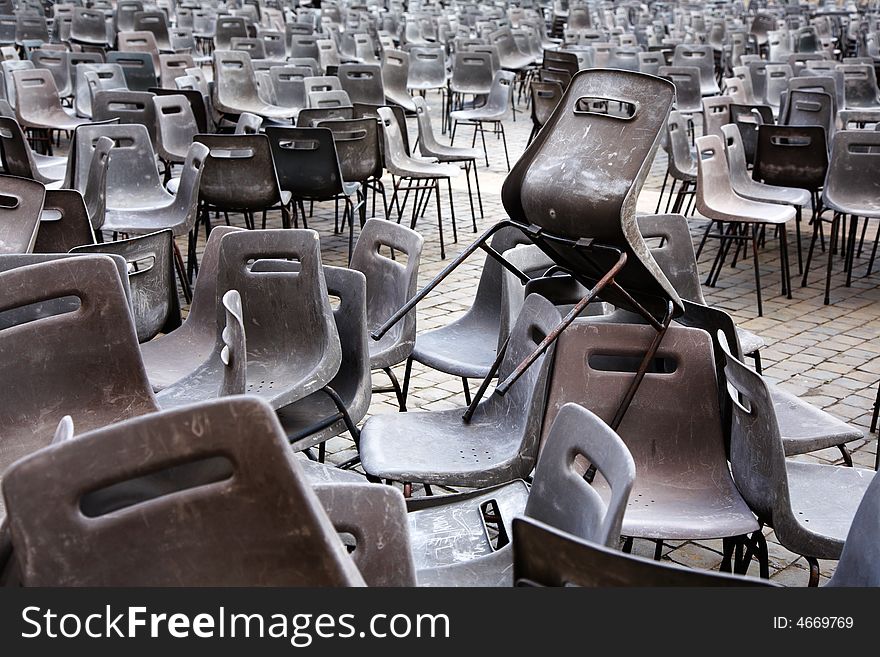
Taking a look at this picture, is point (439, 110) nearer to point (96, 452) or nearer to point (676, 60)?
point (676, 60)

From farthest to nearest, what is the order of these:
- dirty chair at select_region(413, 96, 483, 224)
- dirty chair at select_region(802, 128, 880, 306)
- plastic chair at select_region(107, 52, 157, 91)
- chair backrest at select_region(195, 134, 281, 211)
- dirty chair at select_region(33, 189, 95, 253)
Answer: plastic chair at select_region(107, 52, 157, 91)
dirty chair at select_region(413, 96, 483, 224)
dirty chair at select_region(802, 128, 880, 306)
chair backrest at select_region(195, 134, 281, 211)
dirty chair at select_region(33, 189, 95, 253)

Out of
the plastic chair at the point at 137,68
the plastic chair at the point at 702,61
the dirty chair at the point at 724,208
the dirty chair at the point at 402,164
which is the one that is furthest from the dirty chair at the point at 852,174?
the plastic chair at the point at 137,68

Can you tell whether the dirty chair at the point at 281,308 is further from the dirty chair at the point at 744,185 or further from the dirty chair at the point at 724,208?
the dirty chair at the point at 744,185

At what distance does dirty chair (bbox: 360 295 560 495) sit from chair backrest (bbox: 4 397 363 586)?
1547 millimetres

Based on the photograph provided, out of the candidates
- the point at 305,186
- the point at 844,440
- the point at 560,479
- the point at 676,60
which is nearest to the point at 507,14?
the point at 676,60

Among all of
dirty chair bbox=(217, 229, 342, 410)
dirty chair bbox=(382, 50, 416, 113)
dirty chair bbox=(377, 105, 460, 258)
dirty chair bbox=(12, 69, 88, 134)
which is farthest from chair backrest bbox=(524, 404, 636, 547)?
dirty chair bbox=(382, 50, 416, 113)

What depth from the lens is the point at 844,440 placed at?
344 centimetres

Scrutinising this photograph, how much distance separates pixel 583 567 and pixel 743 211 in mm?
5644

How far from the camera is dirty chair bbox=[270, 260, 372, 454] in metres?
3.55

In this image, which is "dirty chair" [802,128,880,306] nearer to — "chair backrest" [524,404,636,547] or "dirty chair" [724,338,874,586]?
"dirty chair" [724,338,874,586]

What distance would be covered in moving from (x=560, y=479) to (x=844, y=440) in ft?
5.41

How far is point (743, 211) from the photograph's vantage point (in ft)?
22.5

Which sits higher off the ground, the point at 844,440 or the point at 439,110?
the point at 844,440

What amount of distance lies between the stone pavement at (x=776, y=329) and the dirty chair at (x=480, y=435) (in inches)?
31.2
